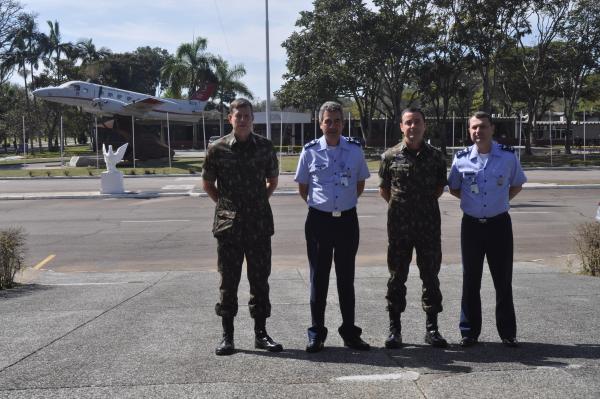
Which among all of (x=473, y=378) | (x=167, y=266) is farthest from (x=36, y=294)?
(x=473, y=378)

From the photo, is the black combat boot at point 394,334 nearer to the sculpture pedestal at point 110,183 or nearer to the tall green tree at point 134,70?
the sculpture pedestal at point 110,183

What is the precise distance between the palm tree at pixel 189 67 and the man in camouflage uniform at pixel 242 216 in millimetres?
54711

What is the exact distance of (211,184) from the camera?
4.89 m

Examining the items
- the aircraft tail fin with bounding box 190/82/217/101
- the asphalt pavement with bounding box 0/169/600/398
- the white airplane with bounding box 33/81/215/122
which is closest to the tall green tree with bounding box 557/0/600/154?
the aircraft tail fin with bounding box 190/82/217/101

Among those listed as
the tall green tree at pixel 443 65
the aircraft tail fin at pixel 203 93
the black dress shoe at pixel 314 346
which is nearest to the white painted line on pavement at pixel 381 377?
the black dress shoe at pixel 314 346

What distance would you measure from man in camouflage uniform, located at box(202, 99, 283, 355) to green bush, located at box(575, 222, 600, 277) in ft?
18.0

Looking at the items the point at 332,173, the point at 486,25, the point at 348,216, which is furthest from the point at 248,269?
the point at 486,25

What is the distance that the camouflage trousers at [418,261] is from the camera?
4.79 m

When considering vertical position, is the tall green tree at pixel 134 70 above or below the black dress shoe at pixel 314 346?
above

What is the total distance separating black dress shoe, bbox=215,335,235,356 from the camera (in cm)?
456

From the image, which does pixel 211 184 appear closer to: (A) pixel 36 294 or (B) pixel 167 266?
(A) pixel 36 294

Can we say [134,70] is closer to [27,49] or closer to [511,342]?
[27,49]

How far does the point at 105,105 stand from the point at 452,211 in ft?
108

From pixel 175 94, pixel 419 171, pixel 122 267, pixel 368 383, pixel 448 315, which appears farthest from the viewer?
pixel 175 94
